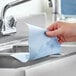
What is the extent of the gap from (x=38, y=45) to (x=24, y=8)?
1.19 m

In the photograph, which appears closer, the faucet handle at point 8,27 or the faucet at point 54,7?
the faucet handle at point 8,27

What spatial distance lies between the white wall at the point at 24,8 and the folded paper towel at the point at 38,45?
725 mm

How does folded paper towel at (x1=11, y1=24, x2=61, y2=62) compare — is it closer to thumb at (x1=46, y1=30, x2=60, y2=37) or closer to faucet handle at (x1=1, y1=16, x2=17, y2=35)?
thumb at (x1=46, y1=30, x2=60, y2=37)

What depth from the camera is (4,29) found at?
1.24 metres

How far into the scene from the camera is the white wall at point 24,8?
1.63 metres

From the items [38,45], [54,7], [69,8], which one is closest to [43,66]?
[38,45]

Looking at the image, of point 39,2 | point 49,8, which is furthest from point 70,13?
point 39,2

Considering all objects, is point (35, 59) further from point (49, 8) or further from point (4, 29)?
point (49, 8)

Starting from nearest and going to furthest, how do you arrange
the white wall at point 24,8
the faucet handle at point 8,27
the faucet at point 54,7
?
the faucet handle at point 8,27 → the white wall at point 24,8 → the faucet at point 54,7

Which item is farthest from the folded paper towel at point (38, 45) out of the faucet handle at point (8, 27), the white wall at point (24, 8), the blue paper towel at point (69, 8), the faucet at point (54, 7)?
the blue paper towel at point (69, 8)

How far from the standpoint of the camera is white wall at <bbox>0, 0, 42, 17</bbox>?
5.34 ft

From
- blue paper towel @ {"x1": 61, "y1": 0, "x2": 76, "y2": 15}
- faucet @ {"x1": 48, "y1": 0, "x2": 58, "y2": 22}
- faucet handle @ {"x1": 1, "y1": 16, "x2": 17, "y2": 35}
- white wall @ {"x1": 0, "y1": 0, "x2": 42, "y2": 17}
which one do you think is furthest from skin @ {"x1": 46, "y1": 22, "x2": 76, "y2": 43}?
blue paper towel @ {"x1": 61, "y1": 0, "x2": 76, "y2": 15}

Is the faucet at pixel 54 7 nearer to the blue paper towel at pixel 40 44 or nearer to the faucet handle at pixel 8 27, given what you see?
the faucet handle at pixel 8 27

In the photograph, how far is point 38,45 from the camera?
770mm
